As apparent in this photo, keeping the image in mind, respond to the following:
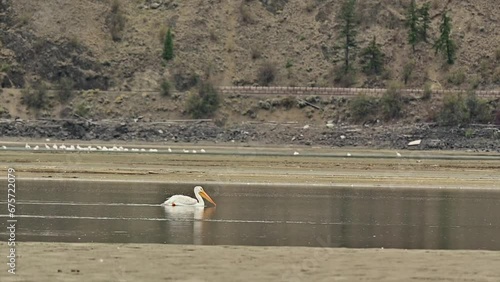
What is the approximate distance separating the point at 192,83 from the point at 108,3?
12.6 m

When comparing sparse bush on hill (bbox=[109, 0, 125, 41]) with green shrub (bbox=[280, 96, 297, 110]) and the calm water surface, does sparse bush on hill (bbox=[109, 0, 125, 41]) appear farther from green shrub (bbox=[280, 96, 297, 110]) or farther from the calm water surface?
the calm water surface

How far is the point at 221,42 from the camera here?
9112 cm

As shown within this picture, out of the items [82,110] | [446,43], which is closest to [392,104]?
[446,43]

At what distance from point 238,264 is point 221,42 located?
2802 inches

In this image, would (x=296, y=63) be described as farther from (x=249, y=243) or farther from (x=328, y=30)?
(x=249, y=243)

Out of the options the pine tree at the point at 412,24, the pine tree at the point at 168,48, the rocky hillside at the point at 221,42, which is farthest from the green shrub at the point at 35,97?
the pine tree at the point at 412,24

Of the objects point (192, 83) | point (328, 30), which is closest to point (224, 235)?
point (192, 83)

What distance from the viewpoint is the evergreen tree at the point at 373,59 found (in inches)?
3455

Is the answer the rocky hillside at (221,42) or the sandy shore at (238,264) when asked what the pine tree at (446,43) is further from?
the sandy shore at (238,264)

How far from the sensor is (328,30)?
304ft

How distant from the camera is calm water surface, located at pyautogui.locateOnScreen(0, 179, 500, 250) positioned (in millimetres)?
25141

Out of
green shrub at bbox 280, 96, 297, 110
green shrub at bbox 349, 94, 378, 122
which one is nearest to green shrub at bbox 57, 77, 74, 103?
green shrub at bbox 280, 96, 297, 110

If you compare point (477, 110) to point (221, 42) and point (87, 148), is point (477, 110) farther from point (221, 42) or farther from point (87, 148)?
point (87, 148)

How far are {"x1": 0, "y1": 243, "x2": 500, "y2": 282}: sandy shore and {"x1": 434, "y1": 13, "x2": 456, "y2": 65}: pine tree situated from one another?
65600 millimetres
